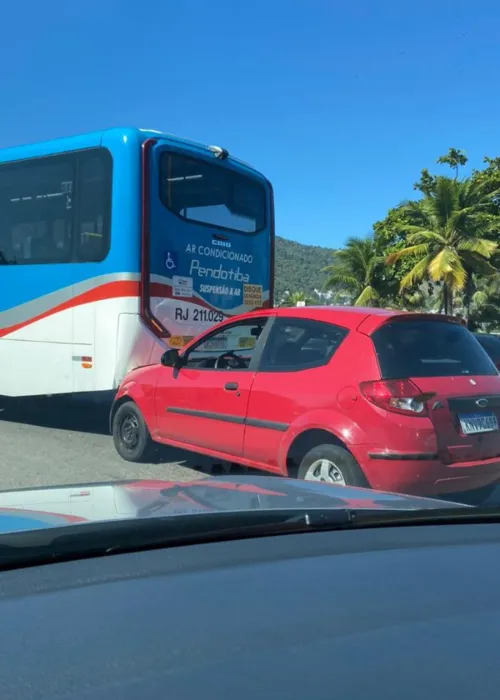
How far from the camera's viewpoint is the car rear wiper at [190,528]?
2.27m

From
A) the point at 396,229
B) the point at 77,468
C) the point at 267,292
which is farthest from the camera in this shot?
the point at 396,229

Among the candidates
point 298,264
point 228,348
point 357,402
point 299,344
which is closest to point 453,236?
point 228,348

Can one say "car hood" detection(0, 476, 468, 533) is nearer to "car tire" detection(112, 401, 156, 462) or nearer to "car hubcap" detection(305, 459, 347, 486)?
"car hubcap" detection(305, 459, 347, 486)

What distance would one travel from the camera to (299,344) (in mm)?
5871

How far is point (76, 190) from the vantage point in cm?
852

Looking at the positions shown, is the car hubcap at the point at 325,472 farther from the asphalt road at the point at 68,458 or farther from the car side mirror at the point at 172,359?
the car side mirror at the point at 172,359

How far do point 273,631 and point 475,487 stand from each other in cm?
382

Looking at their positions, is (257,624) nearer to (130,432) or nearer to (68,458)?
(130,432)

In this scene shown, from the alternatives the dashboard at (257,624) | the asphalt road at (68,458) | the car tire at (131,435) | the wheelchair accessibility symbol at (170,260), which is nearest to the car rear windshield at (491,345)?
the wheelchair accessibility symbol at (170,260)

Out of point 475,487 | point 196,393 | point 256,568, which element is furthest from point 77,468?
point 256,568

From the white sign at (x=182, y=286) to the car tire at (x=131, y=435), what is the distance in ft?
5.85

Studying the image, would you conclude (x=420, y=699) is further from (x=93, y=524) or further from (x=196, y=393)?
(x=196, y=393)

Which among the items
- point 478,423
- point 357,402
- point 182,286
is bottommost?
point 478,423

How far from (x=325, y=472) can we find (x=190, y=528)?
112 inches
